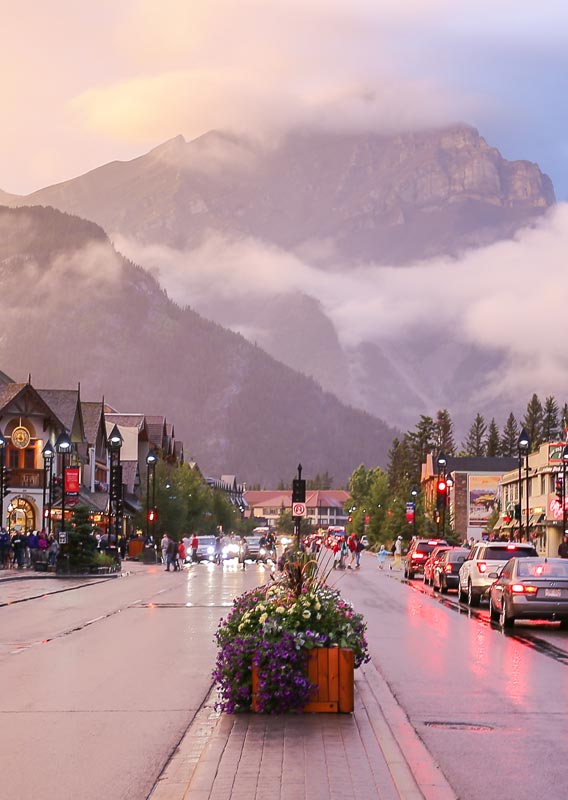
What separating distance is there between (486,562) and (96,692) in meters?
20.3

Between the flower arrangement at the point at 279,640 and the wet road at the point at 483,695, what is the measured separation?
1210 millimetres

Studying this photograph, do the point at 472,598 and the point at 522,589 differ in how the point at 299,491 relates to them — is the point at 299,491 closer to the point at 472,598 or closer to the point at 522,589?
the point at 472,598

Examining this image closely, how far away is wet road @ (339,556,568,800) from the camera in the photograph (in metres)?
9.49

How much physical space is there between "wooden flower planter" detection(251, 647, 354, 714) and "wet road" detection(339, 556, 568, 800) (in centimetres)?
79

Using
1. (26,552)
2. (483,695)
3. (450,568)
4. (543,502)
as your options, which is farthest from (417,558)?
(483,695)

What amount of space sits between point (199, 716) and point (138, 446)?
3962 inches

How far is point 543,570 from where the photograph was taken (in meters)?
25.3

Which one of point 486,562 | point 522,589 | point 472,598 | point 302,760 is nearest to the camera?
point 302,760

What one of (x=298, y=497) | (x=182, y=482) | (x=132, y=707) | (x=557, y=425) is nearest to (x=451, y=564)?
(x=298, y=497)

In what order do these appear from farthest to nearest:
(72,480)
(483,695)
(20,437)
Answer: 1. (20,437)
2. (72,480)
3. (483,695)

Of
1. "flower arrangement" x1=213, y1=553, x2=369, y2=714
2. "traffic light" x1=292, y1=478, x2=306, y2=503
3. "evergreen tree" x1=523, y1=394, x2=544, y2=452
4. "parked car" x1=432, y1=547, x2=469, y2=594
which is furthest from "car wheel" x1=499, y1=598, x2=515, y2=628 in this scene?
"evergreen tree" x1=523, y1=394, x2=544, y2=452

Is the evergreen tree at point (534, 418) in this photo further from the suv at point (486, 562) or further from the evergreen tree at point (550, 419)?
the suv at point (486, 562)

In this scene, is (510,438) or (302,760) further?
(510,438)

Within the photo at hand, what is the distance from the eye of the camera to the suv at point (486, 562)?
107ft
